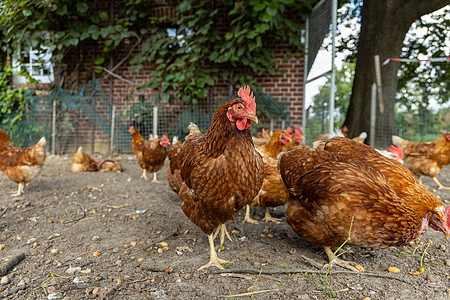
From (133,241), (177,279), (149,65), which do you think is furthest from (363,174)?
(149,65)

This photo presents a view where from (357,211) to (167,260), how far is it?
1443mm

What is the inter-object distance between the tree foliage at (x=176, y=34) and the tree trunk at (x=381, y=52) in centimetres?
146

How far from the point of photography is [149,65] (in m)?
8.01

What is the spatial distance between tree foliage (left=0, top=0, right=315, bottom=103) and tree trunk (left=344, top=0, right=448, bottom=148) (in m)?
1.46

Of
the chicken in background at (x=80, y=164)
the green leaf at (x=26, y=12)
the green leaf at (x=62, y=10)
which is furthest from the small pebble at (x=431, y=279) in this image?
the green leaf at (x=26, y=12)

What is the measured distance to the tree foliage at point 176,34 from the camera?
6809 millimetres

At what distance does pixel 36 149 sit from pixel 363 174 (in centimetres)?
413

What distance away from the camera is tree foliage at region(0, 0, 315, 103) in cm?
681

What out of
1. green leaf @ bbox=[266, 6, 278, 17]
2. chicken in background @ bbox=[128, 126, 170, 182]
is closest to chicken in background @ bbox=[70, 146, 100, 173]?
chicken in background @ bbox=[128, 126, 170, 182]

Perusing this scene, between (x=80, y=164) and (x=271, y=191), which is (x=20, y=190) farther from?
(x=271, y=191)

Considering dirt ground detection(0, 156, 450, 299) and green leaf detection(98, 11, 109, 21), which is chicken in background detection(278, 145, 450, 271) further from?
green leaf detection(98, 11, 109, 21)

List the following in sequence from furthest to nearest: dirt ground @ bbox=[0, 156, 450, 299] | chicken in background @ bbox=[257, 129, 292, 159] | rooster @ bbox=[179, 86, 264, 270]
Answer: chicken in background @ bbox=[257, 129, 292, 159], rooster @ bbox=[179, 86, 264, 270], dirt ground @ bbox=[0, 156, 450, 299]

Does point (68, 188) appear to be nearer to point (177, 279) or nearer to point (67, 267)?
point (67, 267)

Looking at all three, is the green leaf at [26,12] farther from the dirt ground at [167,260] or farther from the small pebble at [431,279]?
the small pebble at [431,279]
